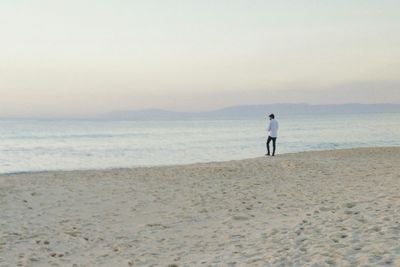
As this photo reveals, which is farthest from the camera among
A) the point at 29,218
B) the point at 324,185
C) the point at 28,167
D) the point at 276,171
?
the point at 28,167

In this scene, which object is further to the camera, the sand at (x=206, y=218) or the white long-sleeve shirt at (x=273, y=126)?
the white long-sleeve shirt at (x=273, y=126)

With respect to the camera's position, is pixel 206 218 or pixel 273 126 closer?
pixel 206 218

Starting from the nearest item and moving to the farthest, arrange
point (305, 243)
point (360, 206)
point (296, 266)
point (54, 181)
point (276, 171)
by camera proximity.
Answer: point (296, 266), point (305, 243), point (360, 206), point (54, 181), point (276, 171)

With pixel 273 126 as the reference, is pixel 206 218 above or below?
below

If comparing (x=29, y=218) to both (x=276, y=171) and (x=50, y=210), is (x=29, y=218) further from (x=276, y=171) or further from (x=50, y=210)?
(x=276, y=171)

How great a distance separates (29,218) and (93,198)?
2423mm

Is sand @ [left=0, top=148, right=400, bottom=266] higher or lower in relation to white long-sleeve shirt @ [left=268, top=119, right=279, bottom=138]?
Answer: lower

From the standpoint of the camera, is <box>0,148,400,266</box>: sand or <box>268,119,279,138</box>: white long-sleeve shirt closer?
<box>0,148,400,266</box>: sand

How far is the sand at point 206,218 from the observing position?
6812 mm

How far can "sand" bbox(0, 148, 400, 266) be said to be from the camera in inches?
268

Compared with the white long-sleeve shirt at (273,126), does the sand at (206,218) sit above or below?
below

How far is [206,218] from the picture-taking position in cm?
991

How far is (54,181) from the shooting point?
1537 centimetres

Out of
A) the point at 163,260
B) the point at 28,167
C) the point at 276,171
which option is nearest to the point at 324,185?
the point at 276,171
